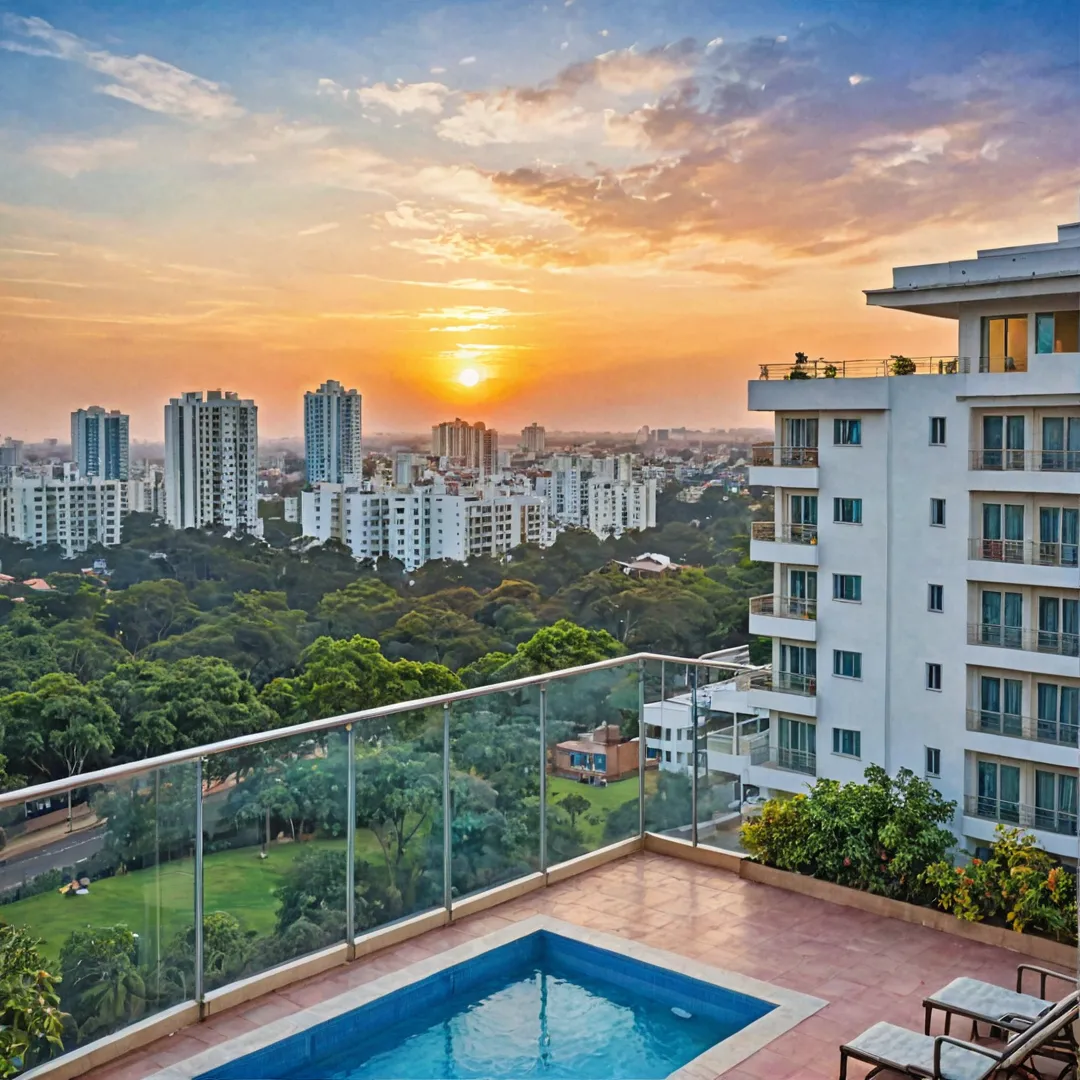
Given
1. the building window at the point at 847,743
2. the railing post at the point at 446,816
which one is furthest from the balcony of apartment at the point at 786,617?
the railing post at the point at 446,816

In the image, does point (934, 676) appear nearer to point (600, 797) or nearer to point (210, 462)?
point (600, 797)

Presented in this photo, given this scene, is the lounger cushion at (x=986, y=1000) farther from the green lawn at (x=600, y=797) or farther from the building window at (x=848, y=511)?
the building window at (x=848, y=511)

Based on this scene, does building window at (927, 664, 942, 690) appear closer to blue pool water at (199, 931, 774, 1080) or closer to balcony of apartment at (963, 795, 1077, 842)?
balcony of apartment at (963, 795, 1077, 842)

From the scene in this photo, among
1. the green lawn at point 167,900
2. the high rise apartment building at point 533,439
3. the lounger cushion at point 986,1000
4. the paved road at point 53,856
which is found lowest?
the lounger cushion at point 986,1000

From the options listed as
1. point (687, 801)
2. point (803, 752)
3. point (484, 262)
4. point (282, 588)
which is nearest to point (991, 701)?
point (803, 752)

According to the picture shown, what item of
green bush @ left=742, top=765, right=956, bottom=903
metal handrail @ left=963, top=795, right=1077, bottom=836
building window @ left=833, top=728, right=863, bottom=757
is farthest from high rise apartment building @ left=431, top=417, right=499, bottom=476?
green bush @ left=742, top=765, right=956, bottom=903

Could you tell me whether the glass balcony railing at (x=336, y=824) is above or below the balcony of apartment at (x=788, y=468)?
below

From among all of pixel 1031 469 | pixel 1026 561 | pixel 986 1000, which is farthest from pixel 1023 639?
pixel 986 1000

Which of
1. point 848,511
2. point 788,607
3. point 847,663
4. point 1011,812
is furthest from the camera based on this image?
point 788,607
